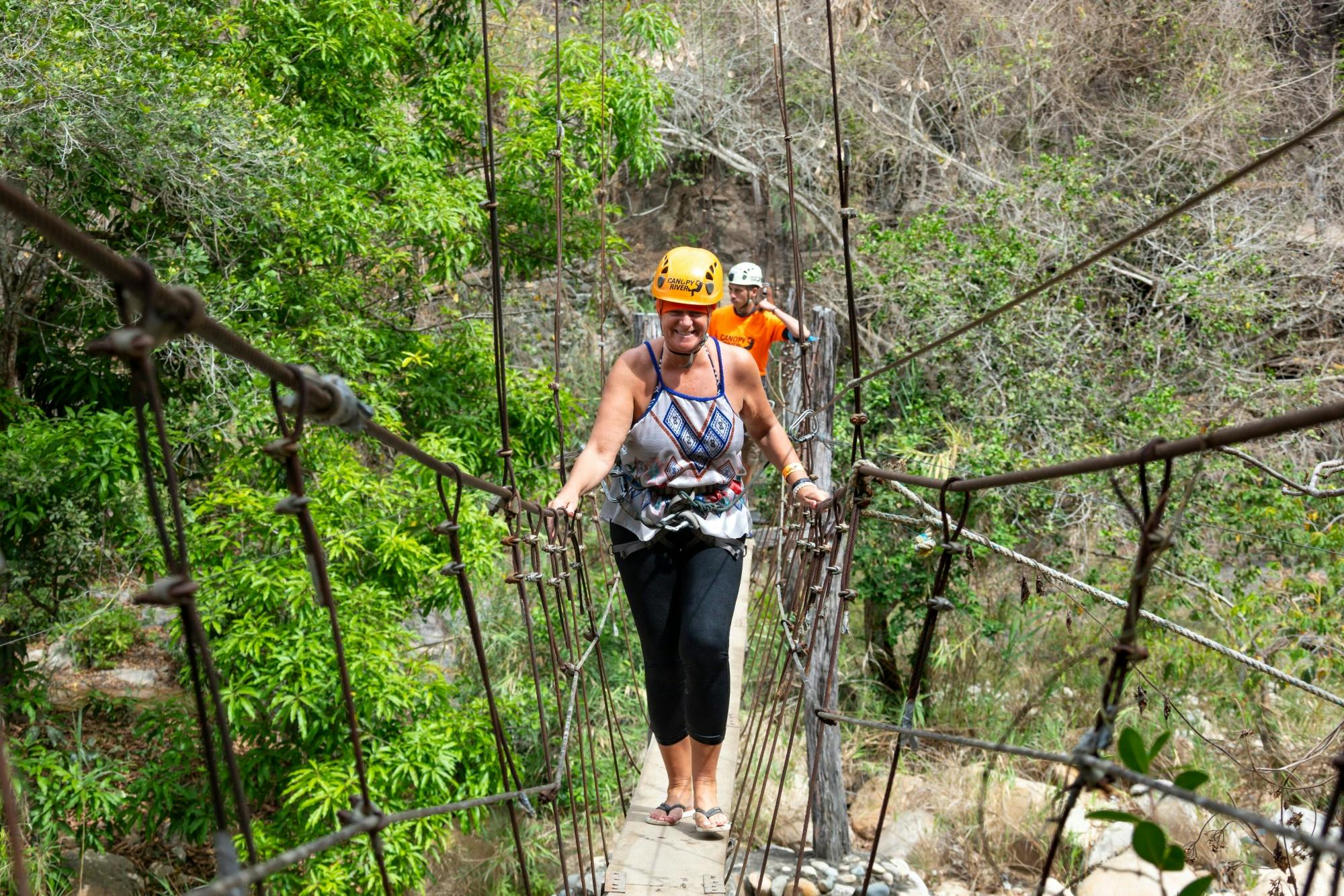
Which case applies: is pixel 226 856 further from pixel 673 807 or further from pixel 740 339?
pixel 740 339

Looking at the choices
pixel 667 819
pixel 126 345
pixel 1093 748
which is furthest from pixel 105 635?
pixel 1093 748

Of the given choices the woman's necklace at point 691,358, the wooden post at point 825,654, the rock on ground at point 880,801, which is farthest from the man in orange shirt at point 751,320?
the rock on ground at point 880,801

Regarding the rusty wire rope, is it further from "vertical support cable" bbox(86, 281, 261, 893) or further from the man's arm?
the man's arm

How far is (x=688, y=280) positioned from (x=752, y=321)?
173cm

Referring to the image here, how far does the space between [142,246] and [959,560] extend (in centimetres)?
369

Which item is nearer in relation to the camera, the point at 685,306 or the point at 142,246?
the point at 685,306

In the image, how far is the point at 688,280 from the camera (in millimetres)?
1879

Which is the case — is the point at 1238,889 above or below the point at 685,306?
below

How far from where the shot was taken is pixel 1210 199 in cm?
658

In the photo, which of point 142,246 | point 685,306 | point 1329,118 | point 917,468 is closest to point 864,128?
point 917,468

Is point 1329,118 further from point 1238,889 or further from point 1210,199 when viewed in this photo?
point 1210,199

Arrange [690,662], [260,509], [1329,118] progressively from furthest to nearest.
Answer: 1. [260,509]
2. [690,662]
3. [1329,118]

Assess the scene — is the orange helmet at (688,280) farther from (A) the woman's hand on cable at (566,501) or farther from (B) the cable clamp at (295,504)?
(B) the cable clamp at (295,504)

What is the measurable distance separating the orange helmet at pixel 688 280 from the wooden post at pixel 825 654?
74.6 inches
